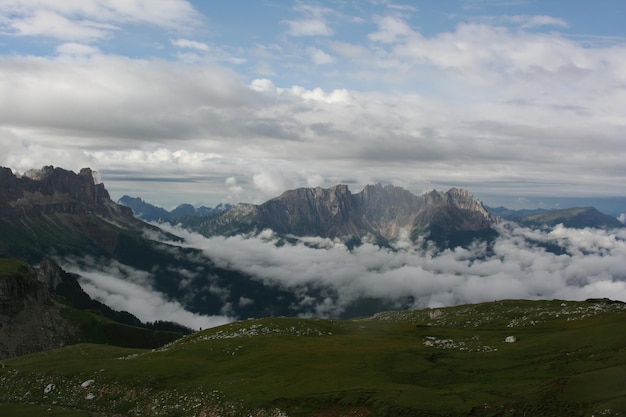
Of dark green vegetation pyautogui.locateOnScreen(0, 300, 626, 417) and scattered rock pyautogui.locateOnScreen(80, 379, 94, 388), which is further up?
dark green vegetation pyautogui.locateOnScreen(0, 300, 626, 417)

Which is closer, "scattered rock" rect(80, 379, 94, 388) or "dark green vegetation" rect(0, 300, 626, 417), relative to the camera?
"dark green vegetation" rect(0, 300, 626, 417)

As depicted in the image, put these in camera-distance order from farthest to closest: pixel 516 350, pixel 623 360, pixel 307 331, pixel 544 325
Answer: pixel 307 331
pixel 544 325
pixel 516 350
pixel 623 360

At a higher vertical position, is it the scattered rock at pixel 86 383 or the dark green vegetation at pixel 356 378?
the dark green vegetation at pixel 356 378

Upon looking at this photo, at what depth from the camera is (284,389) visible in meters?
60.7

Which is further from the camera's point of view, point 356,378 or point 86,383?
point 86,383

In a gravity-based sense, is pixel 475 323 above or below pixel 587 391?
below

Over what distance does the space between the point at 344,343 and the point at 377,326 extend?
37.3 metres

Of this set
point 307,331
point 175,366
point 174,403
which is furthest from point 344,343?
point 174,403

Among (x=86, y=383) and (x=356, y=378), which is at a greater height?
(x=356, y=378)

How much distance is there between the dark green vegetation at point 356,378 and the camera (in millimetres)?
48781

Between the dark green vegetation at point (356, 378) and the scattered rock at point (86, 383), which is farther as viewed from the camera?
the scattered rock at point (86, 383)

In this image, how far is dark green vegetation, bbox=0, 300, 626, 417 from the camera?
48.8 metres

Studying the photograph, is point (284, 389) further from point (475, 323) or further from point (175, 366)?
point (475, 323)

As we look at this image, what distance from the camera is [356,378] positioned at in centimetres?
6309
